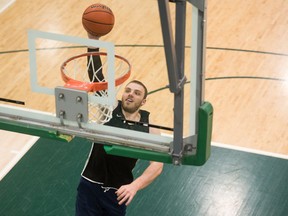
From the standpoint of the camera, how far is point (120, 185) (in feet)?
18.3

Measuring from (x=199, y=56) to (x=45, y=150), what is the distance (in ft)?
11.5

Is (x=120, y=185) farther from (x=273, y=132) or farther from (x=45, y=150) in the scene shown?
(x=273, y=132)

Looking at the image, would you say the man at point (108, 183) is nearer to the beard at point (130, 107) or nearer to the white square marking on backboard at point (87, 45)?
the beard at point (130, 107)

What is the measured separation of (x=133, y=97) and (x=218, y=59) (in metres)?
3.97

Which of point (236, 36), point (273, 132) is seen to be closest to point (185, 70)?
point (273, 132)

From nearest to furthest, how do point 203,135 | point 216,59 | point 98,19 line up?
1. point 203,135
2. point 98,19
3. point 216,59

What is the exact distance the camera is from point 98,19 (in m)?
5.23

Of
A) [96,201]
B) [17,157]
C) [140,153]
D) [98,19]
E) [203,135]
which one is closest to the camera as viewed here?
[203,135]

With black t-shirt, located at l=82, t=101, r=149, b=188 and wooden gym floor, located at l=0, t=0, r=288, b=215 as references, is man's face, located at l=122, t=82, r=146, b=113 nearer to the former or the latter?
wooden gym floor, located at l=0, t=0, r=288, b=215

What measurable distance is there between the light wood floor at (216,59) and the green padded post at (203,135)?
0.21 m

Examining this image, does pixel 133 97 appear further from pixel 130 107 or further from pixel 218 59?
pixel 218 59

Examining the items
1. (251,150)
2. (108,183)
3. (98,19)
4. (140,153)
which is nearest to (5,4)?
(251,150)

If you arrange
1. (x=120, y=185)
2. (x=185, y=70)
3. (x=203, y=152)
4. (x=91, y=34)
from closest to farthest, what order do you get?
(x=185, y=70) → (x=203, y=152) → (x=91, y=34) → (x=120, y=185)

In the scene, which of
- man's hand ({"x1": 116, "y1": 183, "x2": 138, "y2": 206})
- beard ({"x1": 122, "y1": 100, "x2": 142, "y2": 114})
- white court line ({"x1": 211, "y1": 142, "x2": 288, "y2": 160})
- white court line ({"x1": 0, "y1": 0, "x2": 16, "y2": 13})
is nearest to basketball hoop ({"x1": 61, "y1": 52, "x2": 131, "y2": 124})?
beard ({"x1": 122, "y1": 100, "x2": 142, "y2": 114})
